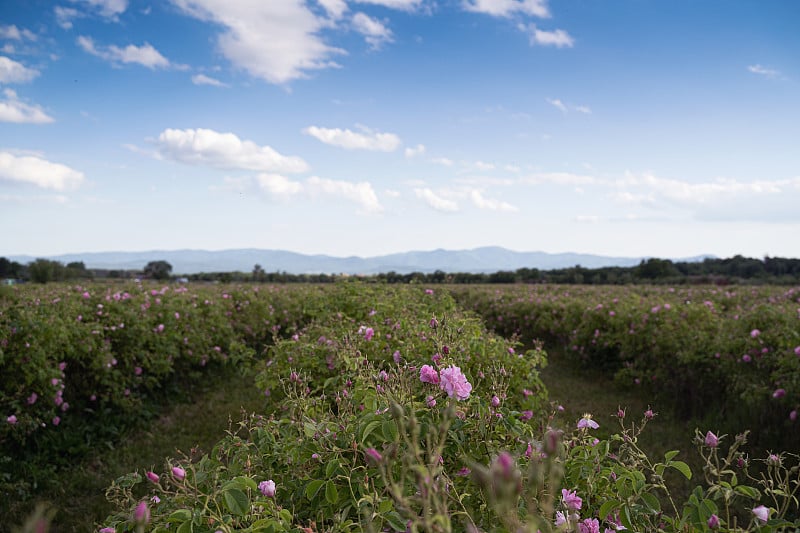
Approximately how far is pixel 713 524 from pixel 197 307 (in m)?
8.26

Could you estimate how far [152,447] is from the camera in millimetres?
5473

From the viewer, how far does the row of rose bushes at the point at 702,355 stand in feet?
15.9

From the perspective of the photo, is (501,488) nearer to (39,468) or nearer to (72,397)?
(39,468)

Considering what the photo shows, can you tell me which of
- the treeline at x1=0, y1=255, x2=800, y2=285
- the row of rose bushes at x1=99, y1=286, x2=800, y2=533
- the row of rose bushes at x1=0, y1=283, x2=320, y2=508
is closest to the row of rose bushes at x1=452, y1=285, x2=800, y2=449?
the row of rose bushes at x1=99, y1=286, x2=800, y2=533

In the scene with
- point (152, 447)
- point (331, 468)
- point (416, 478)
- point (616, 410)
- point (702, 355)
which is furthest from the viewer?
point (616, 410)

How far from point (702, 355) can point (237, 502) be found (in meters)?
6.21

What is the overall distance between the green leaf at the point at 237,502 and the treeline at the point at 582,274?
18.0 m

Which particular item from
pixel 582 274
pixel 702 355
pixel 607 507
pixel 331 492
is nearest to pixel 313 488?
pixel 331 492

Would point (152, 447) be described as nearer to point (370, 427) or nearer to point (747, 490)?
point (370, 427)

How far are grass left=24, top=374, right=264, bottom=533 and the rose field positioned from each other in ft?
0.14

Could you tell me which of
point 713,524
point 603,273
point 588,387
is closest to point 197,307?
point 588,387

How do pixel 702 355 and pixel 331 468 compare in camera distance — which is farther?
pixel 702 355

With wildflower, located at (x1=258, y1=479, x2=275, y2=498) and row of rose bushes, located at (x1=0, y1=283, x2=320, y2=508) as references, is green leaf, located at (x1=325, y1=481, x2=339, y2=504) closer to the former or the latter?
wildflower, located at (x1=258, y1=479, x2=275, y2=498)

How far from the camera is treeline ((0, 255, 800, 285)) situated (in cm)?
2123
